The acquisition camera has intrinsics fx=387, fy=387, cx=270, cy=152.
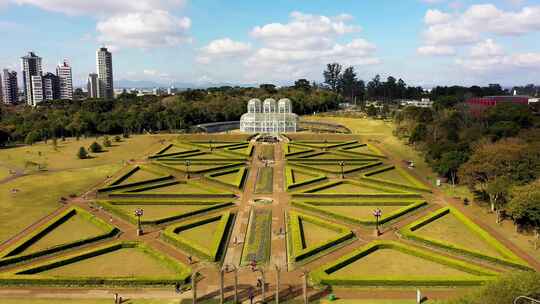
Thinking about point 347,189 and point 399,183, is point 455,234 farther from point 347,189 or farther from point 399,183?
point 399,183

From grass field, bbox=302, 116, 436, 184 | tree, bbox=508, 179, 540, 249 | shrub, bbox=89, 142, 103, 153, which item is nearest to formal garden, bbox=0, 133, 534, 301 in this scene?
tree, bbox=508, 179, 540, 249

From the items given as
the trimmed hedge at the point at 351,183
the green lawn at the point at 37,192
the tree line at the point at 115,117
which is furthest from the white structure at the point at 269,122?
the trimmed hedge at the point at 351,183

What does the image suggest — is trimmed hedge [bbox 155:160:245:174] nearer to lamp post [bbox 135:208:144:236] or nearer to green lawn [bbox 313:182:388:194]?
green lawn [bbox 313:182:388:194]

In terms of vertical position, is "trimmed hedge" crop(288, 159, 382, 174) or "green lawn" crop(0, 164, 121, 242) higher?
"trimmed hedge" crop(288, 159, 382, 174)

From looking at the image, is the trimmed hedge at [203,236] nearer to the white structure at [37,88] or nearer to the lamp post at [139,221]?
the lamp post at [139,221]

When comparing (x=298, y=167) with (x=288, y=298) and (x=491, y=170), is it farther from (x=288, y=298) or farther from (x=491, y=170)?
(x=288, y=298)

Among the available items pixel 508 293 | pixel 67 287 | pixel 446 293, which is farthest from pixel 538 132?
pixel 67 287
